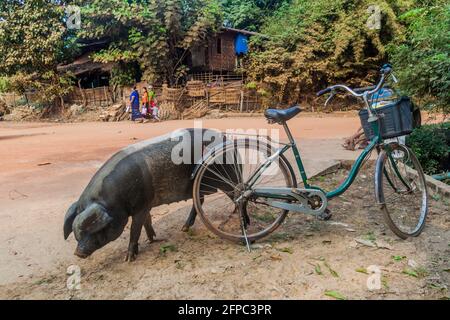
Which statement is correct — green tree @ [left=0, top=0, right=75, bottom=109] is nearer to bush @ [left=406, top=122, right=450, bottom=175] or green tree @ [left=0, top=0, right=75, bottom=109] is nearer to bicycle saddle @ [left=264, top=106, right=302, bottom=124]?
bush @ [left=406, top=122, right=450, bottom=175]

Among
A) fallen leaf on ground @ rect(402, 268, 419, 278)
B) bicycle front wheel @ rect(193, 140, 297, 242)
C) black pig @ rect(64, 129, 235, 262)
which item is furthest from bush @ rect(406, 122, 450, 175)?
black pig @ rect(64, 129, 235, 262)

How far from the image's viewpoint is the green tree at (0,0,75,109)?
1794cm

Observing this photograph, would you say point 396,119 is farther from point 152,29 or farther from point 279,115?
point 152,29

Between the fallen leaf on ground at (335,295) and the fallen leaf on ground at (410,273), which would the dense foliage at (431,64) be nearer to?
the fallen leaf on ground at (410,273)

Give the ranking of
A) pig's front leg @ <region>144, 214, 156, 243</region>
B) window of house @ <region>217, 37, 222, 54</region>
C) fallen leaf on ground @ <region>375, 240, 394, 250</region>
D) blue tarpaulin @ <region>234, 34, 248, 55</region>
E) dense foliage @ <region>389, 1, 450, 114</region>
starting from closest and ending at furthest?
fallen leaf on ground @ <region>375, 240, 394, 250</region> < pig's front leg @ <region>144, 214, 156, 243</region> < dense foliage @ <region>389, 1, 450, 114</region> < window of house @ <region>217, 37, 222, 54</region> < blue tarpaulin @ <region>234, 34, 248, 55</region>

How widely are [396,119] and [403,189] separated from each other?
32.6 inches

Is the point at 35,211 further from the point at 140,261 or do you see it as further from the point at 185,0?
the point at 185,0

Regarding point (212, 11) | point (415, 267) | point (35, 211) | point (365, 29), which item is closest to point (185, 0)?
point (212, 11)

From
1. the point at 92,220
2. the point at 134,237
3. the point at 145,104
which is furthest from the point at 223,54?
the point at 92,220

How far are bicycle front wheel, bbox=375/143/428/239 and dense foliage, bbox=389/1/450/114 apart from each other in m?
2.34

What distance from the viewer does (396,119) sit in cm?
292

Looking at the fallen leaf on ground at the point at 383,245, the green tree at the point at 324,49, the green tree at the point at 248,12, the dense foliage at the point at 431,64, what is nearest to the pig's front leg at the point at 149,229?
the fallen leaf on ground at the point at 383,245

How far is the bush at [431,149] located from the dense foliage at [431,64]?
48 centimetres
